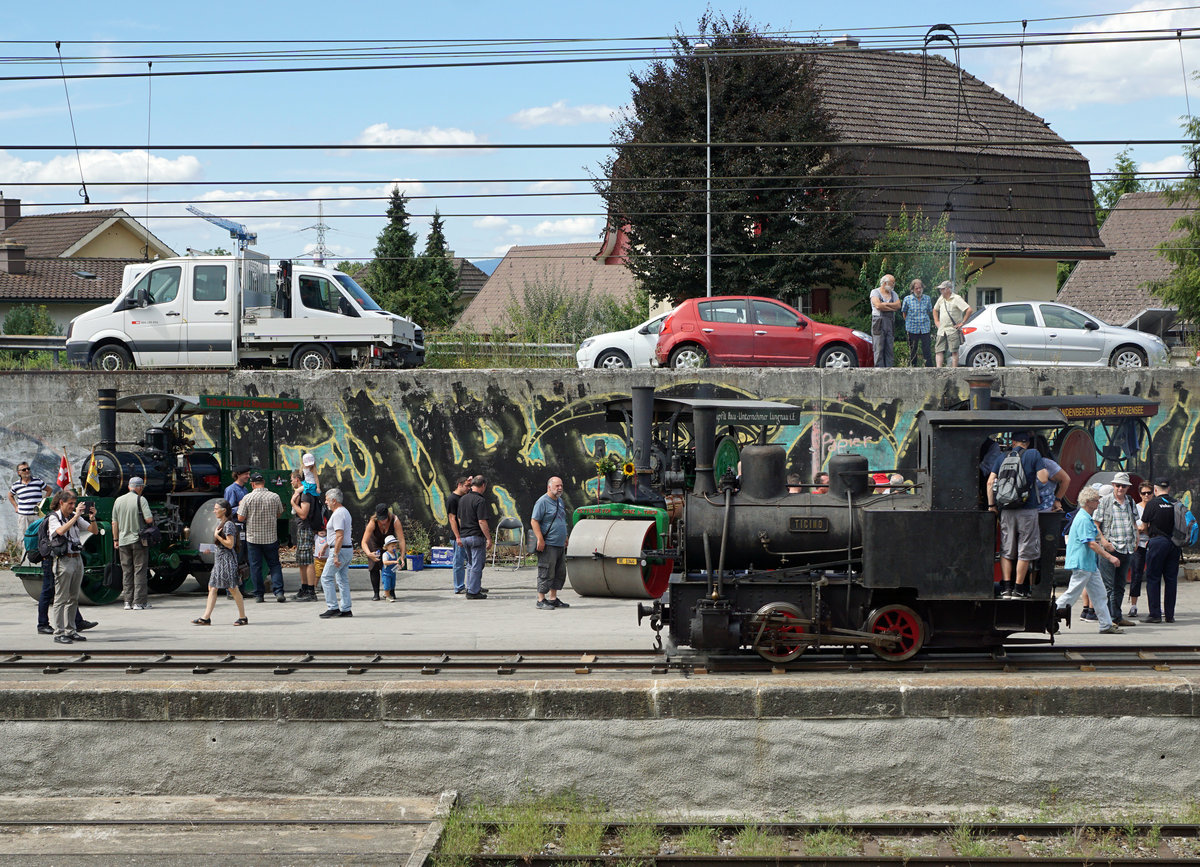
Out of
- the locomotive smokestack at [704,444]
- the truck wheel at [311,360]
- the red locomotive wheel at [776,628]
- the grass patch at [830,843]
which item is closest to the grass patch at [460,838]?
the grass patch at [830,843]

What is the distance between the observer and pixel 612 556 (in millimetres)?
12695

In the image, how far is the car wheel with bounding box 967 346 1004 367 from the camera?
1870 centimetres

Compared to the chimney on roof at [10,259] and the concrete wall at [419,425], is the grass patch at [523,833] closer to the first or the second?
the concrete wall at [419,425]

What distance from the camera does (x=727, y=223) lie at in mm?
24062

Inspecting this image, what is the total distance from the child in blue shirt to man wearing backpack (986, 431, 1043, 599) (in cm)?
798

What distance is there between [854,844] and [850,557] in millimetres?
2676

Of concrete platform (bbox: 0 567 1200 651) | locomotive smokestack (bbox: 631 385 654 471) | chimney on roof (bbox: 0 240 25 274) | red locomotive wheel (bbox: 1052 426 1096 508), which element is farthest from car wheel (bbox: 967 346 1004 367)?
chimney on roof (bbox: 0 240 25 274)

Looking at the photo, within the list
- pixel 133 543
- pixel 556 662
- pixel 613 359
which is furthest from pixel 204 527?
pixel 613 359

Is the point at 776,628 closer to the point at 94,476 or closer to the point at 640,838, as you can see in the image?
the point at 640,838

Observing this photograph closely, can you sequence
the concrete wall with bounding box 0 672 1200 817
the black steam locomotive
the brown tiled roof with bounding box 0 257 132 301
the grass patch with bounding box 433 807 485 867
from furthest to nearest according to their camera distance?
1. the brown tiled roof with bounding box 0 257 132 301
2. the black steam locomotive
3. the concrete wall with bounding box 0 672 1200 817
4. the grass patch with bounding box 433 807 485 867

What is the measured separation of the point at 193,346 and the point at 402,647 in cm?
971

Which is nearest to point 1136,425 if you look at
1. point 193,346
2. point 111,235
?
point 193,346

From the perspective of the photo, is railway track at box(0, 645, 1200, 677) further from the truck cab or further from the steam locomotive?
the truck cab

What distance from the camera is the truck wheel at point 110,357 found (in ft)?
61.9
